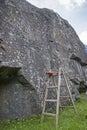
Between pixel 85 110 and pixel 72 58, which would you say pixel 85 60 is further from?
pixel 85 110

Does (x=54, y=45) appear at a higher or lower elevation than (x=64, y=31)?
lower

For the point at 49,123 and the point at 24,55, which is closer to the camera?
the point at 49,123

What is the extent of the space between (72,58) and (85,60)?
3.64 m

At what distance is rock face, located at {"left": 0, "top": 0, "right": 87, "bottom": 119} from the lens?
16.9 meters

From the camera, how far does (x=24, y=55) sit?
18094mm

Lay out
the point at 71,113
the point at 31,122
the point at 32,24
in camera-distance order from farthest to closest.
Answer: the point at 32,24 < the point at 71,113 < the point at 31,122

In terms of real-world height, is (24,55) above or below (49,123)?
above

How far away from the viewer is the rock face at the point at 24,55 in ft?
55.3

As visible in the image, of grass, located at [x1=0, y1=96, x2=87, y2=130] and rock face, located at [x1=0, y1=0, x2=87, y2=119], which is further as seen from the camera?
rock face, located at [x1=0, y1=0, x2=87, y2=119]

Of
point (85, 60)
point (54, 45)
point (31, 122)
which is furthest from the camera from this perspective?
point (85, 60)

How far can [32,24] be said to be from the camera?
20672 mm

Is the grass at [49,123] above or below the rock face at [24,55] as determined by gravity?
below

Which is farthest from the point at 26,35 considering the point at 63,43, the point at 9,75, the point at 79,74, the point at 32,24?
the point at 79,74

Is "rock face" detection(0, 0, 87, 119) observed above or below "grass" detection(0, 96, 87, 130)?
above
